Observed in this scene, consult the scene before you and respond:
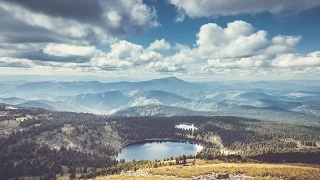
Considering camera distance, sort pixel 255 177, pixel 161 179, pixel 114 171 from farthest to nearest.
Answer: pixel 114 171
pixel 161 179
pixel 255 177

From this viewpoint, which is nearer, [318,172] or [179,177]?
[318,172]

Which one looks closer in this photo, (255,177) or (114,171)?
(255,177)

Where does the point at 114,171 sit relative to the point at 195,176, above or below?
below

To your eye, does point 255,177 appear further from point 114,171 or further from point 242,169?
point 114,171

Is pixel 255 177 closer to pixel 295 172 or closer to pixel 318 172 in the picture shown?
pixel 295 172

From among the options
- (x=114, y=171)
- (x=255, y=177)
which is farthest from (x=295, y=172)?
(x=114, y=171)

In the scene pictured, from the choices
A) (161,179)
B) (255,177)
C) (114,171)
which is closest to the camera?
(255,177)

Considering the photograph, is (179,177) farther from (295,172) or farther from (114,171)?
(114,171)

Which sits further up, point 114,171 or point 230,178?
point 230,178

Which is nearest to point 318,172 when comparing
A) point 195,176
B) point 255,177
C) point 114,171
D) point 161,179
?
point 255,177

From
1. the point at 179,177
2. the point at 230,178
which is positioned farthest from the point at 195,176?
the point at 230,178
